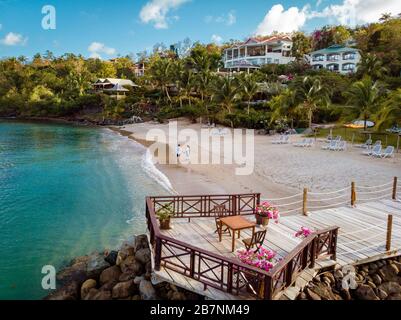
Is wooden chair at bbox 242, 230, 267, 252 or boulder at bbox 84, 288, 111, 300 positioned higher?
wooden chair at bbox 242, 230, 267, 252

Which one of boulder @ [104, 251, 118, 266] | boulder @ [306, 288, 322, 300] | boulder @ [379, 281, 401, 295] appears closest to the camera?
boulder @ [306, 288, 322, 300]

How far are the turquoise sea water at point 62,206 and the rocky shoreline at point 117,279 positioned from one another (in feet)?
3.30

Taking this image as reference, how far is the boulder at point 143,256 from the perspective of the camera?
29.5 feet

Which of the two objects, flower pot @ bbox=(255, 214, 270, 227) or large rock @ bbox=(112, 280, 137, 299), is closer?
large rock @ bbox=(112, 280, 137, 299)

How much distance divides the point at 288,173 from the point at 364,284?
11.2m

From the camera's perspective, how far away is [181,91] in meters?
60.0

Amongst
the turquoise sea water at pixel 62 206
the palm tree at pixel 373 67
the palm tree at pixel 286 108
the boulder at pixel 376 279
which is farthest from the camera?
the palm tree at pixel 373 67

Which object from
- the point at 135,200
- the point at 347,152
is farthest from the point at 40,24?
the point at 347,152

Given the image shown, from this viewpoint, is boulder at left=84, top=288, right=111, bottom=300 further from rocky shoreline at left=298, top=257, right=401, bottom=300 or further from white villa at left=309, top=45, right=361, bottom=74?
white villa at left=309, top=45, right=361, bottom=74

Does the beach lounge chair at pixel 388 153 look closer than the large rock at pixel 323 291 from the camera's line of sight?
No

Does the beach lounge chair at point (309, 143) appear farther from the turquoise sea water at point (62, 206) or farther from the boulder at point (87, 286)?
the boulder at point (87, 286)

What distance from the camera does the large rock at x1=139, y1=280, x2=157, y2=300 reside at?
294 inches

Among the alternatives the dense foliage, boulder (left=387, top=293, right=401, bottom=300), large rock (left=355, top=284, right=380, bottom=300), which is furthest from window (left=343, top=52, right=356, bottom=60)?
large rock (left=355, top=284, right=380, bottom=300)

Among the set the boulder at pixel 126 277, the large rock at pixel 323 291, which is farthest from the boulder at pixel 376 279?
the boulder at pixel 126 277
